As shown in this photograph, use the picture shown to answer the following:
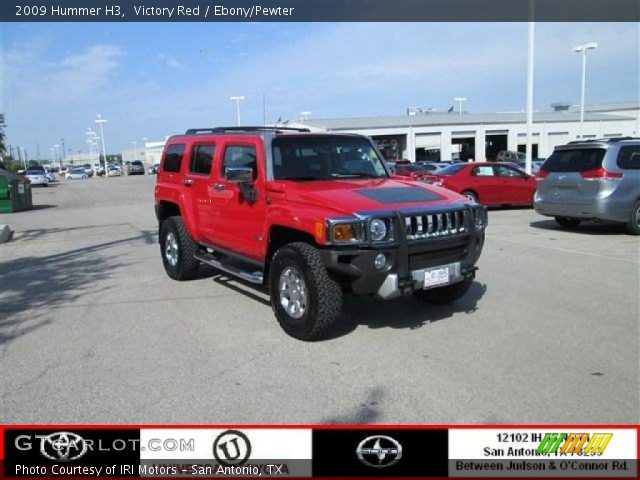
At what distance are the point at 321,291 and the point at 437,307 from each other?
185 centimetres

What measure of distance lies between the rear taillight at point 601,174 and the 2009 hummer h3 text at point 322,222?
237 inches

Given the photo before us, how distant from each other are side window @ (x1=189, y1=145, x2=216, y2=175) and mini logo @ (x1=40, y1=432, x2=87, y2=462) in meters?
4.34

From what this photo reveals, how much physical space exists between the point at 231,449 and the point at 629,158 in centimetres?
1039

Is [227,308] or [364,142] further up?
[364,142]

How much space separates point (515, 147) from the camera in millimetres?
61375

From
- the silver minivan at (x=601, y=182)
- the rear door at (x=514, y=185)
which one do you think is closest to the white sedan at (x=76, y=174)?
the rear door at (x=514, y=185)

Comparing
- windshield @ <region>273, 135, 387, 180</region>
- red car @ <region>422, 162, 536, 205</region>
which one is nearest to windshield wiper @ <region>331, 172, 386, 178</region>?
windshield @ <region>273, 135, 387, 180</region>

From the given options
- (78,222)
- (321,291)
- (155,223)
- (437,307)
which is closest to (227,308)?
(321,291)

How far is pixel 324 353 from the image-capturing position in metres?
4.86

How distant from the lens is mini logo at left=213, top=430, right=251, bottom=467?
2.85 m

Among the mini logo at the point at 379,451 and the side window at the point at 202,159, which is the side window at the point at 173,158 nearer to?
the side window at the point at 202,159

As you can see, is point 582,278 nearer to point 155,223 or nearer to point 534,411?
point 534,411

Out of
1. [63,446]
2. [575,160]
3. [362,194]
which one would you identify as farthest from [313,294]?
[575,160]

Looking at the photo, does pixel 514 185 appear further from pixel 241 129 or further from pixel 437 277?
pixel 437 277
